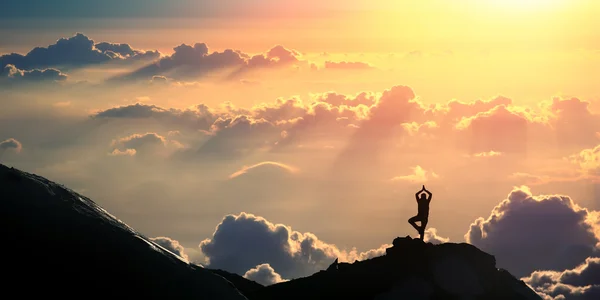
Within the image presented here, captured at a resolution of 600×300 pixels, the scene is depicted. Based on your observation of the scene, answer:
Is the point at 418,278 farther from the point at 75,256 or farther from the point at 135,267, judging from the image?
the point at 75,256

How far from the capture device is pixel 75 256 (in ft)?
169

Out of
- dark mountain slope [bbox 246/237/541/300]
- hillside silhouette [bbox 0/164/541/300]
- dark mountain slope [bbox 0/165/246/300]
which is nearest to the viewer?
dark mountain slope [bbox 0/165/246/300]

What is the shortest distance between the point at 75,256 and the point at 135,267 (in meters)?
4.60

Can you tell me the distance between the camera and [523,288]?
2662 inches

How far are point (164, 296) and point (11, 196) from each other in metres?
14.3

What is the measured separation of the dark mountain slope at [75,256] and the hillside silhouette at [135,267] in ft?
0.23

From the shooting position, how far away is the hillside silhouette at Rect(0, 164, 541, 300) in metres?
50.1

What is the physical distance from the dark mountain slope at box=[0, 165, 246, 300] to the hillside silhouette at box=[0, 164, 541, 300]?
0.07 meters

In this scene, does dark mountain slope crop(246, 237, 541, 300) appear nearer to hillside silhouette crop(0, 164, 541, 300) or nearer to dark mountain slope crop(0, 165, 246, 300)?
hillside silhouette crop(0, 164, 541, 300)

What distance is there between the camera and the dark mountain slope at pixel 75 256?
4928cm

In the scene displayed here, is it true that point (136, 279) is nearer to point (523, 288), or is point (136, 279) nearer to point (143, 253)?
point (143, 253)

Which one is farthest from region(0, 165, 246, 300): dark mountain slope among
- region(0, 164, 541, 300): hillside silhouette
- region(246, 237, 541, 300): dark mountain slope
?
region(246, 237, 541, 300): dark mountain slope

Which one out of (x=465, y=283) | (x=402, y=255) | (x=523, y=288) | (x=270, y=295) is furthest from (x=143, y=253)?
(x=523, y=288)

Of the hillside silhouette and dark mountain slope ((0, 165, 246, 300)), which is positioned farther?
the hillside silhouette
